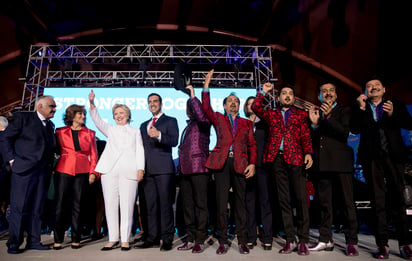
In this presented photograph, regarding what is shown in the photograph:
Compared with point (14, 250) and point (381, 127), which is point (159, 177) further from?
point (381, 127)

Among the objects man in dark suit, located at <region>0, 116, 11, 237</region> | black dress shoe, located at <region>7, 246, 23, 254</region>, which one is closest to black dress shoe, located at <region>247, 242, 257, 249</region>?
black dress shoe, located at <region>7, 246, 23, 254</region>

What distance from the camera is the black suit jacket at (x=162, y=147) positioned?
9.82 ft

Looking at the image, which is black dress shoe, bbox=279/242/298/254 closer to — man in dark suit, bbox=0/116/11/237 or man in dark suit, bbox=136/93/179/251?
man in dark suit, bbox=136/93/179/251

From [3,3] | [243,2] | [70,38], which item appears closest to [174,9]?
[243,2]

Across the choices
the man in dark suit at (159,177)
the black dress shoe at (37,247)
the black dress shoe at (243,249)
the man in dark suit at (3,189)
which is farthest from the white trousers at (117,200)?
the man in dark suit at (3,189)

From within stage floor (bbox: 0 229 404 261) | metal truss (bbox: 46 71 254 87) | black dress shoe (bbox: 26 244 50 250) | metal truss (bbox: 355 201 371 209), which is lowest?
stage floor (bbox: 0 229 404 261)

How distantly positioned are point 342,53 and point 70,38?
841 cm

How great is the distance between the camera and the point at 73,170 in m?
3.06

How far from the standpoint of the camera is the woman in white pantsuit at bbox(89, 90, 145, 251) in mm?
2904

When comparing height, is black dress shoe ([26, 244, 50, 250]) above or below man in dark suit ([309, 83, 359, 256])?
below

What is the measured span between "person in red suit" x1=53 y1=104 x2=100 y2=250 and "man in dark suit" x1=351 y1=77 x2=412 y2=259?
2.79 meters

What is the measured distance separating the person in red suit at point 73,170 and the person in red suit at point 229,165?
1.38 meters

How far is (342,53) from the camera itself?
789 cm

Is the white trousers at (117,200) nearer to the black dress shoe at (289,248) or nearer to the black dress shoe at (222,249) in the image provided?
the black dress shoe at (222,249)
